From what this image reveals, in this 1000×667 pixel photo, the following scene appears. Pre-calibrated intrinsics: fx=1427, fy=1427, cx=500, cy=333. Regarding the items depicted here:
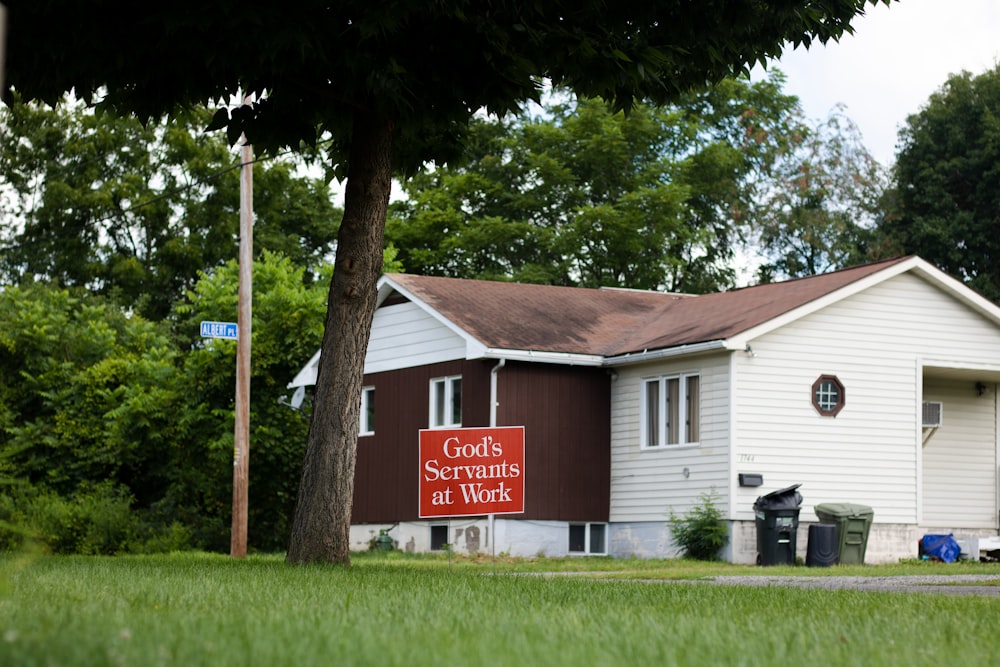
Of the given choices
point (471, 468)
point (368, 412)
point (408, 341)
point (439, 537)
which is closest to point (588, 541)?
point (439, 537)

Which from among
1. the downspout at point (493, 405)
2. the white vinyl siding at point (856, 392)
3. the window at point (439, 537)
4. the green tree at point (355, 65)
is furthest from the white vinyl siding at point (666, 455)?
the green tree at point (355, 65)

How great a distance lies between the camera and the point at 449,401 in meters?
28.7

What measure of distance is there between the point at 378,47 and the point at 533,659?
9530 millimetres

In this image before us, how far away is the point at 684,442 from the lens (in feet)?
86.2

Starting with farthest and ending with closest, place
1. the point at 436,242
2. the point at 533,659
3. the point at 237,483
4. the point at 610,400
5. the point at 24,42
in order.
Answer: the point at 436,242 < the point at 610,400 < the point at 237,483 < the point at 24,42 < the point at 533,659

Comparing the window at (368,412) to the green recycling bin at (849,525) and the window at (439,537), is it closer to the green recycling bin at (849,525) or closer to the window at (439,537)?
the window at (439,537)

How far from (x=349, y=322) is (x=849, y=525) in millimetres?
12012

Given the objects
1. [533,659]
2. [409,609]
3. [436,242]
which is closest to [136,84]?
[409,609]

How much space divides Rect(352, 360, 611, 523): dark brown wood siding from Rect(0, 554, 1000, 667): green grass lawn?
589 inches

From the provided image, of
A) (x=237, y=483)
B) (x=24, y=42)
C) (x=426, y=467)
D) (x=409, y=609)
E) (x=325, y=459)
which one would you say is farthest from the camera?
(x=237, y=483)

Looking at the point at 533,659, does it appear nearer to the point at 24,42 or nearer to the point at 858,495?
the point at 24,42

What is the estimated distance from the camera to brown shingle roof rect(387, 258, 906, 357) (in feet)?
87.6

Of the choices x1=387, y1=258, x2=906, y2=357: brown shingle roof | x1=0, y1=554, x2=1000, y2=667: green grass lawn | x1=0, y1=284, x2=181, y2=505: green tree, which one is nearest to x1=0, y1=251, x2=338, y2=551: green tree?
x1=0, y1=284, x2=181, y2=505: green tree

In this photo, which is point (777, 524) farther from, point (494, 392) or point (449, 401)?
point (449, 401)
